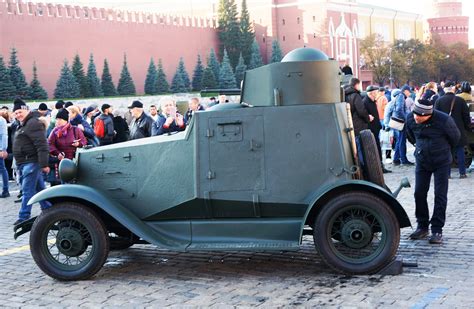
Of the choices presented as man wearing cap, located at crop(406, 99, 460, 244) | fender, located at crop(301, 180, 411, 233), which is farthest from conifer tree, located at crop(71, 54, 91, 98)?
fender, located at crop(301, 180, 411, 233)

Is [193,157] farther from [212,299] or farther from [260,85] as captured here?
[212,299]

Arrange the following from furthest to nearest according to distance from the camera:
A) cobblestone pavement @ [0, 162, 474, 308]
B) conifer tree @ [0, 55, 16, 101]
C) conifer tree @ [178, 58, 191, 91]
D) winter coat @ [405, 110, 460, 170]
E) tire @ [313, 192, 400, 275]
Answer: conifer tree @ [178, 58, 191, 91] → conifer tree @ [0, 55, 16, 101] → winter coat @ [405, 110, 460, 170] → tire @ [313, 192, 400, 275] → cobblestone pavement @ [0, 162, 474, 308]

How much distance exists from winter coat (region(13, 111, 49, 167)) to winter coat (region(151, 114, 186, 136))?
2.01m

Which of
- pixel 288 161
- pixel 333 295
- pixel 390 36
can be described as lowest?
pixel 333 295

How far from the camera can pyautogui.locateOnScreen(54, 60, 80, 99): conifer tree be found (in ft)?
158

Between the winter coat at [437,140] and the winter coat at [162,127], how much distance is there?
4.47m

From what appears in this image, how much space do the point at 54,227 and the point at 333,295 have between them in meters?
2.73

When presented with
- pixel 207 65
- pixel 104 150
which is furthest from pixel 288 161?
pixel 207 65

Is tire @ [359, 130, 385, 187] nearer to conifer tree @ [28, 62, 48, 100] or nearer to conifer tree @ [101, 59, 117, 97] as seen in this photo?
conifer tree @ [28, 62, 48, 100]

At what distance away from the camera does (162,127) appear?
11.6 meters

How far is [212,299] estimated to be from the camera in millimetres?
6195

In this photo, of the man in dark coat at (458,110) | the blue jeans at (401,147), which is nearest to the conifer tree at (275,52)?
the blue jeans at (401,147)

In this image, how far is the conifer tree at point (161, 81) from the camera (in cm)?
5806

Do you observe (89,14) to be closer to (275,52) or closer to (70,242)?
(275,52)
